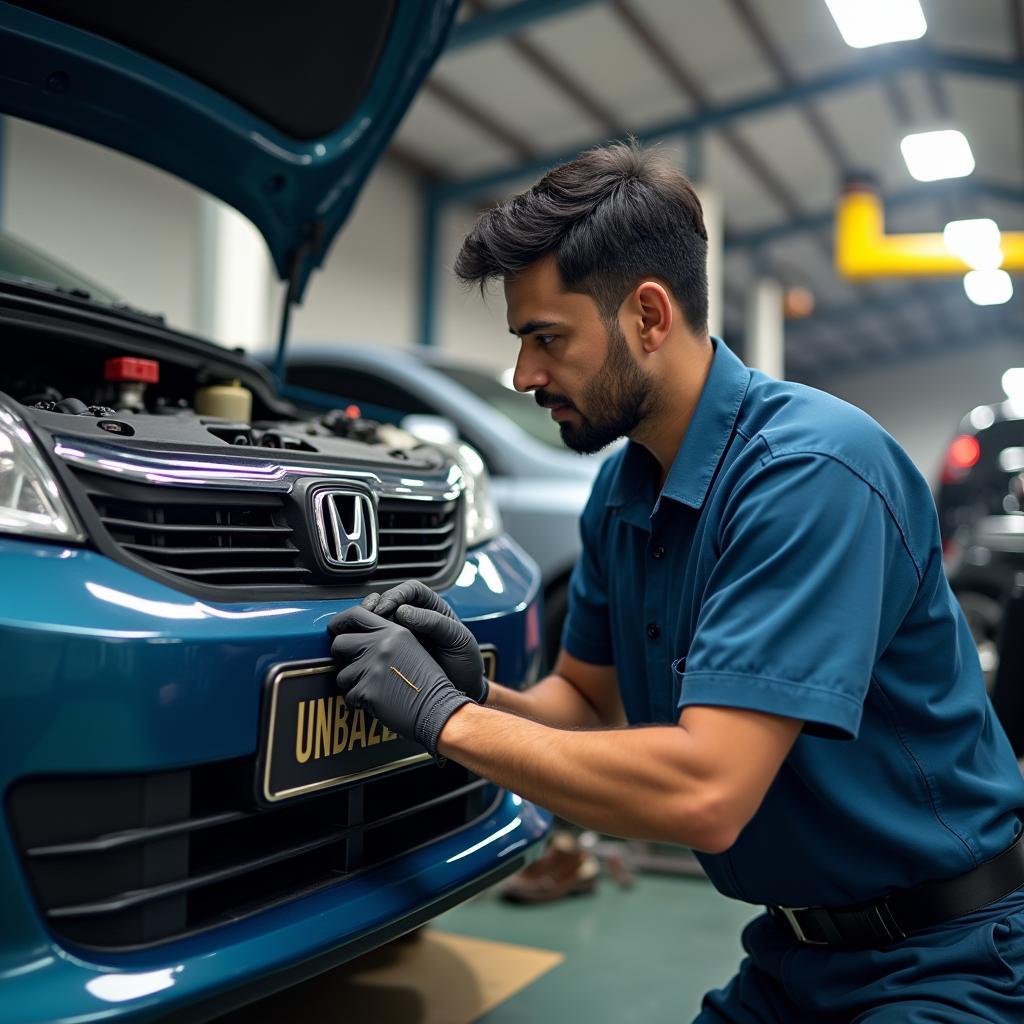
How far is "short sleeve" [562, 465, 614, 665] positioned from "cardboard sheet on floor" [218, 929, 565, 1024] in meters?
0.63

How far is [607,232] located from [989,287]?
16.0 metres

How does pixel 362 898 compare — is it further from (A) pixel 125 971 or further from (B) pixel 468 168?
(B) pixel 468 168

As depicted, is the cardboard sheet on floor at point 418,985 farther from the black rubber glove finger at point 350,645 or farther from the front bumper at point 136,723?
the black rubber glove finger at point 350,645

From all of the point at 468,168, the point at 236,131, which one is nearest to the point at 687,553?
the point at 236,131

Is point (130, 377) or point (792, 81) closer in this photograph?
point (130, 377)

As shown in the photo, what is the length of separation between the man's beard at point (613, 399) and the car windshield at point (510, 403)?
1977 mm

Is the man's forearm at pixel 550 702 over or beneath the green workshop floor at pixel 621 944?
over

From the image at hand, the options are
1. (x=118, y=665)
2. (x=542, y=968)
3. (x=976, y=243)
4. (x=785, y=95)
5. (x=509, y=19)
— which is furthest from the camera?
(x=976, y=243)

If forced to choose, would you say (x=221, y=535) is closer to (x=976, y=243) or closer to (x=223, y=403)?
(x=223, y=403)

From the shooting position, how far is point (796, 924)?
1.27 m

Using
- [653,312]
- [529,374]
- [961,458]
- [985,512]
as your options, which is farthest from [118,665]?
[961,458]

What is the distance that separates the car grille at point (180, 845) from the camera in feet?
3.18

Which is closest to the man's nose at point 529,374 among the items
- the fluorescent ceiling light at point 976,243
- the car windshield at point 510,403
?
the car windshield at point 510,403

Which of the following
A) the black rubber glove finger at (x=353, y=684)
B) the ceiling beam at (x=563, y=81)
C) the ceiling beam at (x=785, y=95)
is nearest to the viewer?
the black rubber glove finger at (x=353, y=684)
